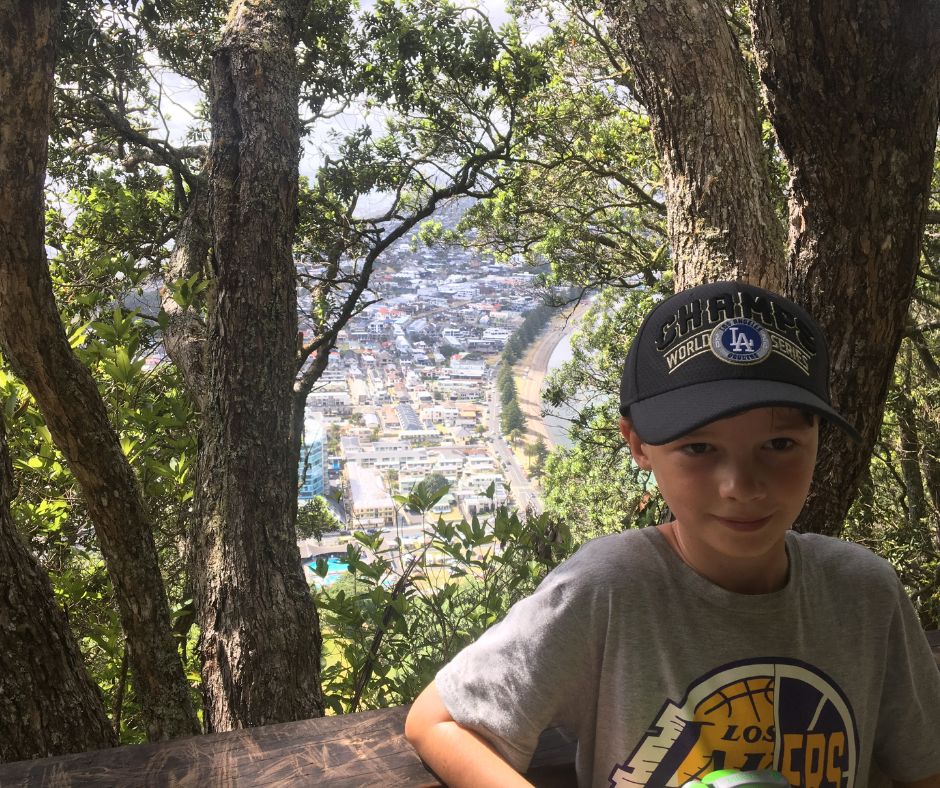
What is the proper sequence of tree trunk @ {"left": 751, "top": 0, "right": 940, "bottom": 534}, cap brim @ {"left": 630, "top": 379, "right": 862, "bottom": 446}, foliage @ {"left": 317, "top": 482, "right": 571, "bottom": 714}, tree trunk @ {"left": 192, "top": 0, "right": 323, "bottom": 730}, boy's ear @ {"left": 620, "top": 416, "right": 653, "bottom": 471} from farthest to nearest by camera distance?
tree trunk @ {"left": 192, "top": 0, "right": 323, "bottom": 730} < foliage @ {"left": 317, "top": 482, "right": 571, "bottom": 714} < tree trunk @ {"left": 751, "top": 0, "right": 940, "bottom": 534} < boy's ear @ {"left": 620, "top": 416, "right": 653, "bottom": 471} < cap brim @ {"left": 630, "top": 379, "right": 862, "bottom": 446}

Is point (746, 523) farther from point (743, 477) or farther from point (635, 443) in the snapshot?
point (635, 443)

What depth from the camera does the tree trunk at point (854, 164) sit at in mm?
1366

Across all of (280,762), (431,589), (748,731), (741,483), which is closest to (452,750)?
(280,762)

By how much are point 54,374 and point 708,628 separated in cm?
182

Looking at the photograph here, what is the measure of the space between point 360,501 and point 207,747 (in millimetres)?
3422

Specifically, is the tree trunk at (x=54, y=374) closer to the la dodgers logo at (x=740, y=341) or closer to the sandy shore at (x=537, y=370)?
the la dodgers logo at (x=740, y=341)

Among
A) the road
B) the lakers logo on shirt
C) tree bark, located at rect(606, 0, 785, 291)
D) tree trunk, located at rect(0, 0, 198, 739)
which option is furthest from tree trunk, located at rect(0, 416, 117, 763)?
the road

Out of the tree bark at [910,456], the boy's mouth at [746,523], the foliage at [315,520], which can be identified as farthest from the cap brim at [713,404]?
the foliage at [315,520]

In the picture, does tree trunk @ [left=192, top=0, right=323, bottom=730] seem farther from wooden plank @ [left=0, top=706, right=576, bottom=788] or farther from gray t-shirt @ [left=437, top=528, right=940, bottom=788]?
gray t-shirt @ [left=437, top=528, right=940, bottom=788]

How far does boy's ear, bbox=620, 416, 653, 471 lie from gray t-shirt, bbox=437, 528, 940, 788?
11 cm

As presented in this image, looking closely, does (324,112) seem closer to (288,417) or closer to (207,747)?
(288,417)

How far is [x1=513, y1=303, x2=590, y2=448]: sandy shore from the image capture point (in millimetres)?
8680

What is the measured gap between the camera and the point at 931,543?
4.72m

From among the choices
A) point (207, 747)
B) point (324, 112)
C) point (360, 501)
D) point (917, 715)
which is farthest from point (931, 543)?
point (324, 112)
